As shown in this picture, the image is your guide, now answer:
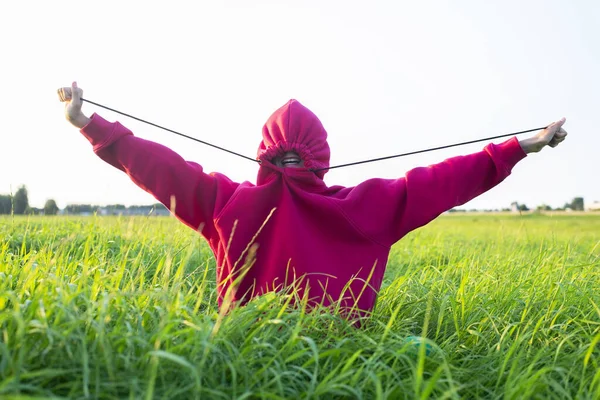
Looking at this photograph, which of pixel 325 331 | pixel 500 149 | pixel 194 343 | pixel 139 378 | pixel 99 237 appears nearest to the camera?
pixel 139 378

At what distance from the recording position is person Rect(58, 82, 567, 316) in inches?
107

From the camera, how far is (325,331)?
2.29 m

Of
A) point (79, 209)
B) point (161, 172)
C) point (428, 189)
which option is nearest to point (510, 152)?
point (428, 189)

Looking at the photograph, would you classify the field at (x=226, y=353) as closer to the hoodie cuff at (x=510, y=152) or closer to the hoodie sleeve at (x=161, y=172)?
the hoodie sleeve at (x=161, y=172)

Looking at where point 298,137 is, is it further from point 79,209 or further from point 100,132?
point 79,209

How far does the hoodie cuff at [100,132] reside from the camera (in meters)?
2.78

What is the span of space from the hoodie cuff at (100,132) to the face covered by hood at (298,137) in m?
0.74

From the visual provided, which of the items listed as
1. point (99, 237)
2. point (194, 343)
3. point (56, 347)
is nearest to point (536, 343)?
point (194, 343)

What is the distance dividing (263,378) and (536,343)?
5.31ft

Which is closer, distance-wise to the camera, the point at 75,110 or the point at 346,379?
the point at 346,379

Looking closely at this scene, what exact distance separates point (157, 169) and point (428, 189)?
1.38 metres

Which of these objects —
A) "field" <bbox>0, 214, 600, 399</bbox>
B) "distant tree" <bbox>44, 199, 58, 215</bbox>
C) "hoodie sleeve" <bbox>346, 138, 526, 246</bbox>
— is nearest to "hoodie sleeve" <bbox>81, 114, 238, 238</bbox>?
"field" <bbox>0, 214, 600, 399</bbox>

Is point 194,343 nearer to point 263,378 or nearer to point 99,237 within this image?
point 263,378

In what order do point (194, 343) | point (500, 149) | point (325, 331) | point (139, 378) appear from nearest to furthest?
1. point (139, 378)
2. point (194, 343)
3. point (325, 331)
4. point (500, 149)
